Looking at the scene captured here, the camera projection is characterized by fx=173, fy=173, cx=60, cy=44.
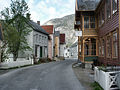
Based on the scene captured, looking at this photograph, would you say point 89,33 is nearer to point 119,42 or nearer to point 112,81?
point 119,42

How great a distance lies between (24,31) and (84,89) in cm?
2029

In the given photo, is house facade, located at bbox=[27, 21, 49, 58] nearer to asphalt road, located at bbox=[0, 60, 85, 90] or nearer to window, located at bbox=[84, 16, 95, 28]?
window, located at bbox=[84, 16, 95, 28]

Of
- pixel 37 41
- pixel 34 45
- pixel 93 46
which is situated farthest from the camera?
pixel 37 41

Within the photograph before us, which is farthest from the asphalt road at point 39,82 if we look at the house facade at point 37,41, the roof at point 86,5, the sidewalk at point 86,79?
the house facade at point 37,41

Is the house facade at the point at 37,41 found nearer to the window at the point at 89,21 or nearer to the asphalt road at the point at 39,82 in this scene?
the window at the point at 89,21

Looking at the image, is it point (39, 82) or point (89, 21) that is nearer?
point (39, 82)

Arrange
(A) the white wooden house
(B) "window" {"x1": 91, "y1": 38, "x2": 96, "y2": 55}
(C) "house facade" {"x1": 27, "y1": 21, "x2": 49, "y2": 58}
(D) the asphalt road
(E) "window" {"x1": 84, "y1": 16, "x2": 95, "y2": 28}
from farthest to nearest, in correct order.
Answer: (C) "house facade" {"x1": 27, "y1": 21, "x2": 49, "y2": 58} → (A) the white wooden house → (E) "window" {"x1": 84, "y1": 16, "x2": 95, "y2": 28} → (B) "window" {"x1": 91, "y1": 38, "x2": 96, "y2": 55} → (D) the asphalt road

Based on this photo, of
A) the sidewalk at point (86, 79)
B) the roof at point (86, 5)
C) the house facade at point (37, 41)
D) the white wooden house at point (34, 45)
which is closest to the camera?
the sidewalk at point (86, 79)

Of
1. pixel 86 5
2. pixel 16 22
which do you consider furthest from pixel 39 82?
pixel 16 22

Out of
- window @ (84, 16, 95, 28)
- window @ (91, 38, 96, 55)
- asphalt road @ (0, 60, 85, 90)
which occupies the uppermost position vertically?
window @ (84, 16, 95, 28)

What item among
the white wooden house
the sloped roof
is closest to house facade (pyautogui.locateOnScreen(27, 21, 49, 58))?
the white wooden house

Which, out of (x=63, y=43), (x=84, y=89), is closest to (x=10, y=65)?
(x=84, y=89)

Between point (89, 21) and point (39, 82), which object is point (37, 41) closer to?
point (89, 21)

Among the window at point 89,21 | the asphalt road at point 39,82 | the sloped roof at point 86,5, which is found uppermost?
the sloped roof at point 86,5
